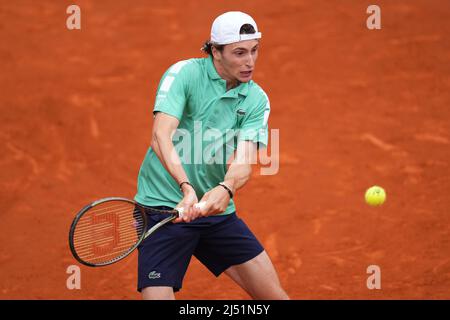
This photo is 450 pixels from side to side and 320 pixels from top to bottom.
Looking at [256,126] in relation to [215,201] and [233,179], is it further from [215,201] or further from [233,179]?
[215,201]

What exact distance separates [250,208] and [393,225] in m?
1.30

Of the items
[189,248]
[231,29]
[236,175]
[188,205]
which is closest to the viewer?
[188,205]

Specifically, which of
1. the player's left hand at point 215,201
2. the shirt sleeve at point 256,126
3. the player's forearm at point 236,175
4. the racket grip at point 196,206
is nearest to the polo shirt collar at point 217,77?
the shirt sleeve at point 256,126

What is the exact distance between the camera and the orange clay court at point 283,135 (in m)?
7.35

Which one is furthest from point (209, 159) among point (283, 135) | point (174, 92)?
point (283, 135)

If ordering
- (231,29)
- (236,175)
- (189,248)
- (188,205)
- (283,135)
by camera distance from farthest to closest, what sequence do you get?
(283,135), (189,248), (236,175), (231,29), (188,205)

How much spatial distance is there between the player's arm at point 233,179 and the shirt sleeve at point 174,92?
42 cm

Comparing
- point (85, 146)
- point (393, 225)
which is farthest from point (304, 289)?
point (85, 146)

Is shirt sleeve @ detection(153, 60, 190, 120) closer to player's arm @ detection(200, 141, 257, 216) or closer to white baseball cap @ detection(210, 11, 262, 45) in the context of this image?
white baseball cap @ detection(210, 11, 262, 45)

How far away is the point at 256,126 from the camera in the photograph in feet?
16.8

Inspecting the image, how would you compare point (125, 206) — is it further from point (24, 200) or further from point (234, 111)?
point (24, 200)

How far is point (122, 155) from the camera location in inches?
352

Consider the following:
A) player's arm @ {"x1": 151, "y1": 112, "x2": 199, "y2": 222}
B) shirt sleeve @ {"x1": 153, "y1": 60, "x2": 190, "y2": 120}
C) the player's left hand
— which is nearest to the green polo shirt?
shirt sleeve @ {"x1": 153, "y1": 60, "x2": 190, "y2": 120}

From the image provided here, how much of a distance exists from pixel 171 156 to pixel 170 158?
0.01m
